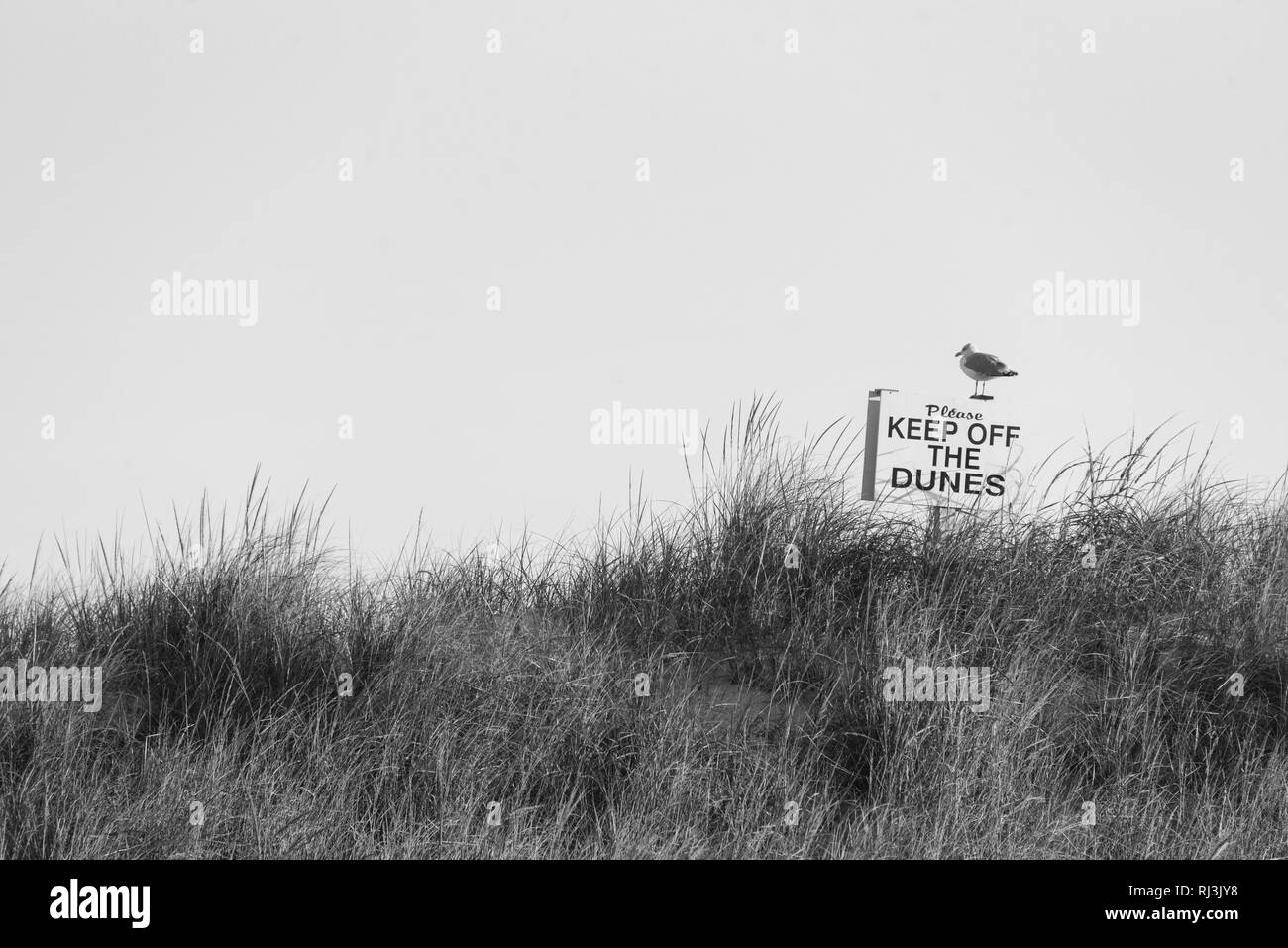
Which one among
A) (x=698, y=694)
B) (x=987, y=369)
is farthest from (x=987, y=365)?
(x=698, y=694)

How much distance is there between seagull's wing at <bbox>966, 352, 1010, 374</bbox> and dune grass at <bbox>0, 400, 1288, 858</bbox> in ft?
3.53

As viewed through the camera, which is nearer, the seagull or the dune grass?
the dune grass

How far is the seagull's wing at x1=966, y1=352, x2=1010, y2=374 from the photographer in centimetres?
852

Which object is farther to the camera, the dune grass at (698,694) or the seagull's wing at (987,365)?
the seagull's wing at (987,365)

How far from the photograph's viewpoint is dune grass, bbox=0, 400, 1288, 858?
6.46 m

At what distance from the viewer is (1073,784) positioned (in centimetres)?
727

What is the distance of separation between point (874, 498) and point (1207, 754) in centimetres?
268

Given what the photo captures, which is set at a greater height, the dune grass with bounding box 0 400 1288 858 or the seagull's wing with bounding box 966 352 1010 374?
the seagull's wing with bounding box 966 352 1010 374

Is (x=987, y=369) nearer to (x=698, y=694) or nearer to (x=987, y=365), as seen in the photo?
(x=987, y=365)

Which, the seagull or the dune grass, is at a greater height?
the seagull

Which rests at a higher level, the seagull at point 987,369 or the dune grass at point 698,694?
the seagull at point 987,369

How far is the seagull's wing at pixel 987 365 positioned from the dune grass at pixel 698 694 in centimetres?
107

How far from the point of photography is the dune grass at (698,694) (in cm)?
646

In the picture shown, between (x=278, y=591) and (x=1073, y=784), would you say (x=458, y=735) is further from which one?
(x=1073, y=784)
